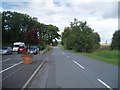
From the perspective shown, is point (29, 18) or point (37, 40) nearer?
point (37, 40)

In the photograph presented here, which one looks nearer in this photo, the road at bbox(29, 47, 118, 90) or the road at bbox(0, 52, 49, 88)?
the road at bbox(29, 47, 118, 90)

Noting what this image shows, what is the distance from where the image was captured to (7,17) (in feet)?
231

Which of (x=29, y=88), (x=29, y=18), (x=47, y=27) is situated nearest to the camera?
(x=29, y=88)

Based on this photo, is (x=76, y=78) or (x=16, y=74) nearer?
(x=76, y=78)

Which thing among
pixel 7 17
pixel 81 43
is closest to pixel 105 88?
pixel 81 43

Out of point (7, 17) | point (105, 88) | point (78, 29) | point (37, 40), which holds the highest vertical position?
point (7, 17)

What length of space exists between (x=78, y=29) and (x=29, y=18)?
113 feet

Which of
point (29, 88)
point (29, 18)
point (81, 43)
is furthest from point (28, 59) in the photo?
point (29, 18)

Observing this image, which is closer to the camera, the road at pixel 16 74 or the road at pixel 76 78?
the road at pixel 76 78

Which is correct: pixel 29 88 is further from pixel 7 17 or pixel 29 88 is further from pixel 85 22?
pixel 7 17

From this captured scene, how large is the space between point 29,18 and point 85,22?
3555 centimetres

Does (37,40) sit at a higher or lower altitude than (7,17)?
lower

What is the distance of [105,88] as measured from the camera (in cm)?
727

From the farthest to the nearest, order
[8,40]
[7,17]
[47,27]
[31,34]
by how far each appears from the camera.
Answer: [47,27] < [7,17] < [8,40] < [31,34]
